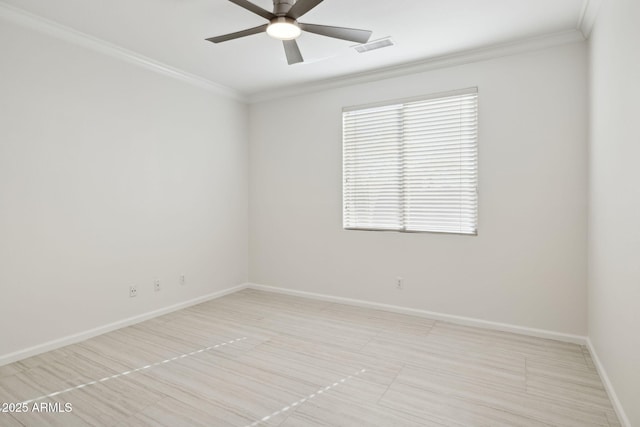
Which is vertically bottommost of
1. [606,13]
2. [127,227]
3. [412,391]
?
[412,391]

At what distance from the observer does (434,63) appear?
3615 mm

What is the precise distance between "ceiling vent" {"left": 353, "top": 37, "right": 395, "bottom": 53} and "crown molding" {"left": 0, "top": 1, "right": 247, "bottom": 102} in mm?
2012

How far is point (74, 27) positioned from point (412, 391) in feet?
12.8

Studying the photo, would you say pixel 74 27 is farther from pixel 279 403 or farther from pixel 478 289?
pixel 478 289

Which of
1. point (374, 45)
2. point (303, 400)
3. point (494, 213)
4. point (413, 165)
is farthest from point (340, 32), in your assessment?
point (303, 400)

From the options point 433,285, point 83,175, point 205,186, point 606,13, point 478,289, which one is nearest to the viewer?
point 606,13

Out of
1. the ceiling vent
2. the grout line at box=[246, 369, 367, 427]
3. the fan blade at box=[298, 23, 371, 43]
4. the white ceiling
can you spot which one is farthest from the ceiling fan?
the grout line at box=[246, 369, 367, 427]

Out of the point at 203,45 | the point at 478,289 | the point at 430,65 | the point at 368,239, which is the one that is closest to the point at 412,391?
the point at 478,289

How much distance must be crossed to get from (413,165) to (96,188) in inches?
125

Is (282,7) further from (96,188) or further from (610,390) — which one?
(610,390)

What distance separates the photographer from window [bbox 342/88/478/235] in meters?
3.53

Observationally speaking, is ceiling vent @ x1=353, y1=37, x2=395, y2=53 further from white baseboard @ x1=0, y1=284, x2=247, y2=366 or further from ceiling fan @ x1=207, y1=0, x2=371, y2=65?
white baseboard @ x1=0, y1=284, x2=247, y2=366

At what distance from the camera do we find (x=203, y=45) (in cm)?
329

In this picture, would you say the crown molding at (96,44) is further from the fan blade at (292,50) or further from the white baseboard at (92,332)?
the white baseboard at (92,332)
